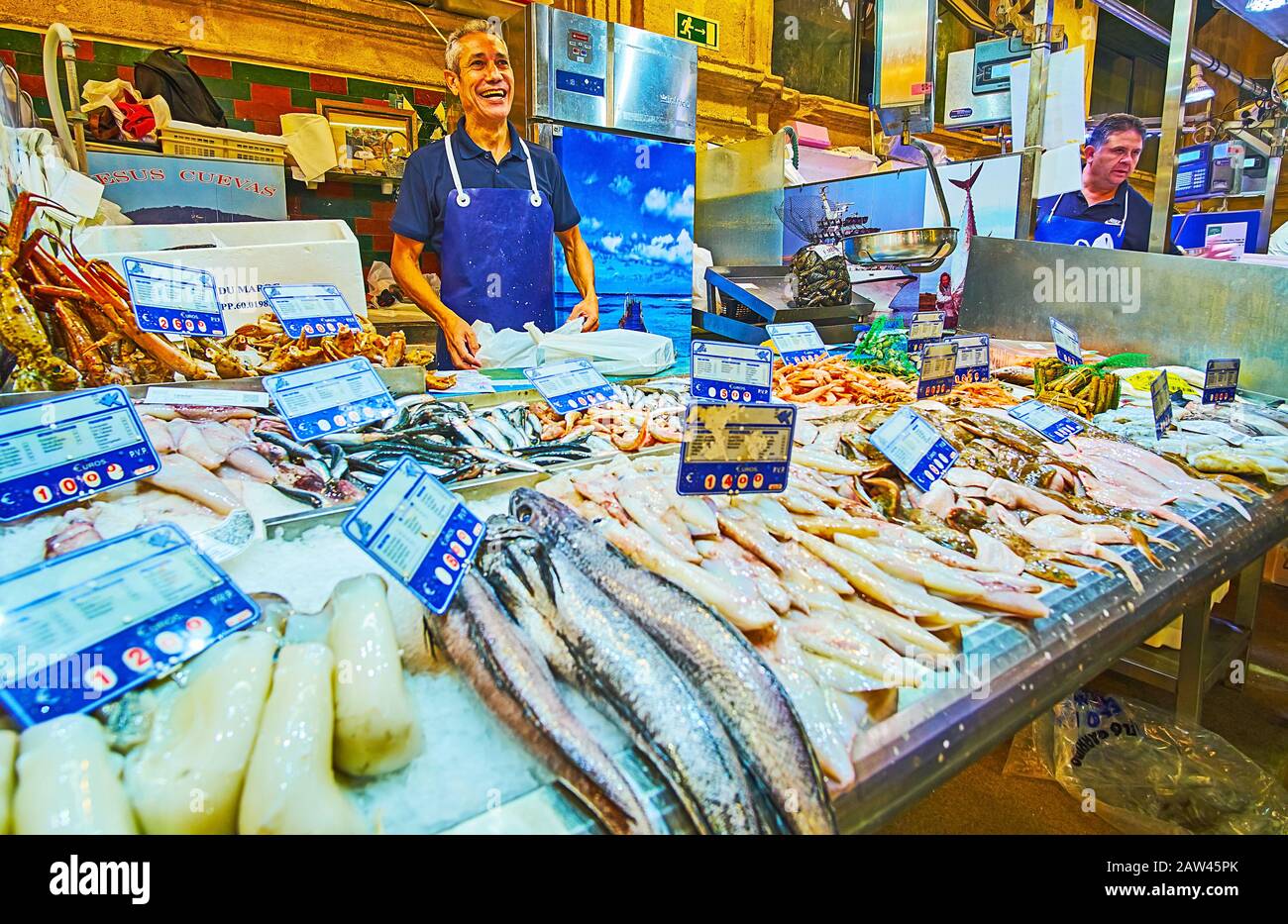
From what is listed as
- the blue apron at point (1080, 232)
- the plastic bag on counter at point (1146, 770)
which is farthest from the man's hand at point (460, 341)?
the blue apron at point (1080, 232)

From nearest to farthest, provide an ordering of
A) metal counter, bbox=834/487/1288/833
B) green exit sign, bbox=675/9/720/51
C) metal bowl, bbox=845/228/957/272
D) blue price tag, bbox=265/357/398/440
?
metal counter, bbox=834/487/1288/833
blue price tag, bbox=265/357/398/440
metal bowl, bbox=845/228/957/272
green exit sign, bbox=675/9/720/51

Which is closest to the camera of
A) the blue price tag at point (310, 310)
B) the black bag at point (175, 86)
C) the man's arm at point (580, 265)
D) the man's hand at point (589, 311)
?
the blue price tag at point (310, 310)

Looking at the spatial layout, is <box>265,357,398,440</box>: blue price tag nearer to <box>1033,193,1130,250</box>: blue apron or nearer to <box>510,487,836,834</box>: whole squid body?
<box>510,487,836,834</box>: whole squid body

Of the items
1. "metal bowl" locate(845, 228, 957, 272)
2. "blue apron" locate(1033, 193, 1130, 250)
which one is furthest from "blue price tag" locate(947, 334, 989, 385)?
"blue apron" locate(1033, 193, 1130, 250)

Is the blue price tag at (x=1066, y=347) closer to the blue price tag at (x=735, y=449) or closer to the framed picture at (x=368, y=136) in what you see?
the blue price tag at (x=735, y=449)

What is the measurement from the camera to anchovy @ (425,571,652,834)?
0.81 metres

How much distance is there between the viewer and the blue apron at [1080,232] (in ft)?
20.5

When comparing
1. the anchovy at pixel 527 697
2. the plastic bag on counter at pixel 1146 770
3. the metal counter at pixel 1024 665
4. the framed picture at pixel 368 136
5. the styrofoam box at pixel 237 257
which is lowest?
the plastic bag on counter at pixel 1146 770

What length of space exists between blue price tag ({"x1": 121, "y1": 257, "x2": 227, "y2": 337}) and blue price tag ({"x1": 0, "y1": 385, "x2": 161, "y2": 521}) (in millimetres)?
872

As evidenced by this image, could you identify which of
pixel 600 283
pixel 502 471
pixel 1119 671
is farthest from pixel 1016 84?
pixel 502 471

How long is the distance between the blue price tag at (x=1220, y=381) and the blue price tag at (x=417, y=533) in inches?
117

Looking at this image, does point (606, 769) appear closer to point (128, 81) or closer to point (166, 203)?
point (166, 203)

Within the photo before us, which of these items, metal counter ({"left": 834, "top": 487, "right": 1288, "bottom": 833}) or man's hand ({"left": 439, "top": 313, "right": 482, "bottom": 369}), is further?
man's hand ({"left": 439, "top": 313, "right": 482, "bottom": 369})

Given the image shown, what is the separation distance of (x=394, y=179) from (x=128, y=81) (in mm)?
1983
